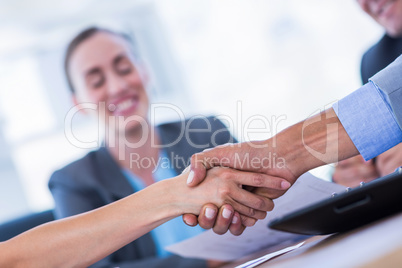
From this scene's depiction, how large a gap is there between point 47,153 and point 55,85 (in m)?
0.66

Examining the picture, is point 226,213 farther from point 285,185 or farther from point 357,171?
point 357,171

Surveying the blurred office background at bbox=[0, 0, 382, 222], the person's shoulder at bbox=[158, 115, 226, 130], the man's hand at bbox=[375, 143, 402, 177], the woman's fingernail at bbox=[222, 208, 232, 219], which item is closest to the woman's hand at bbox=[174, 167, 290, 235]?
the woman's fingernail at bbox=[222, 208, 232, 219]

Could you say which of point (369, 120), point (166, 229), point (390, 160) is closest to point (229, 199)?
point (369, 120)

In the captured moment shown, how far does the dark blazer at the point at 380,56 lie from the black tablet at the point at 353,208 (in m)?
1.12

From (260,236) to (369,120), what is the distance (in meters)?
0.30

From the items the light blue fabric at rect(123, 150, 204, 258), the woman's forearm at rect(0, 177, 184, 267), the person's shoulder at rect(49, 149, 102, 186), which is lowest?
the light blue fabric at rect(123, 150, 204, 258)

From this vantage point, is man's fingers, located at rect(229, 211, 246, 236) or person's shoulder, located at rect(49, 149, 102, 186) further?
person's shoulder, located at rect(49, 149, 102, 186)

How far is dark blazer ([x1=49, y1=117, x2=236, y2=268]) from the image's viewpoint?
1428 mm

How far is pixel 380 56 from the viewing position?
1.67 m

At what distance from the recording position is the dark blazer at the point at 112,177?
1.43 m

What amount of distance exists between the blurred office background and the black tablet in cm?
347

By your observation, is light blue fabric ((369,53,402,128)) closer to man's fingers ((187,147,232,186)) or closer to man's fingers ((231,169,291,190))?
man's fingers ((231,169,291,190))

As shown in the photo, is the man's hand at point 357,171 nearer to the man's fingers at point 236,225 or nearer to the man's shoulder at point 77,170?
the man's fingers at point 236,225

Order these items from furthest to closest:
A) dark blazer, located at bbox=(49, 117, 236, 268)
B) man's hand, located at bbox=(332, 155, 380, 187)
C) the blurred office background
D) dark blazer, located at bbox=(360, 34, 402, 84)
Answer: the blurred office background → dark blazer, located at bbox=(360, 34, 402, 84) → dark blazer, located at bbox=(49, 117, 236, 268) → man's hand, located at bbox=(332, 155, 380, 187)
